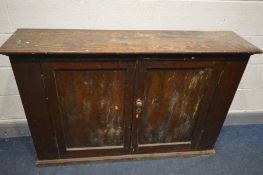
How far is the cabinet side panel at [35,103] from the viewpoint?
48.0 inches

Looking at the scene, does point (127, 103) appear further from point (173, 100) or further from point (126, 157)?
point (126, 157)

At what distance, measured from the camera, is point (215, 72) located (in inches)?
54.4

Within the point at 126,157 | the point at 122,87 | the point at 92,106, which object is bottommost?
the point at 126,157

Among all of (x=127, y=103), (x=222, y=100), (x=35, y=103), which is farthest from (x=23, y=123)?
(x=222, y=100)

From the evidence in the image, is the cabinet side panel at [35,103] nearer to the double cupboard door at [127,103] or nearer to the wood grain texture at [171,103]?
the double cupboard door at [127,103]

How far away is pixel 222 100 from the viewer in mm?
1527

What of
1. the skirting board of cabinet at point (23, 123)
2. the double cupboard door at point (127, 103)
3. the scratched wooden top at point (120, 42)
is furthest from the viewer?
the skirting board of cabinet at point (23, 123)

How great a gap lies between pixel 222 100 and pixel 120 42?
744 mm

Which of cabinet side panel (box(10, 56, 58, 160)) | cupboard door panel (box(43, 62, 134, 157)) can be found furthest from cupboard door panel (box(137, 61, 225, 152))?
cabinet side panel (box(10, 56, 58, 160))

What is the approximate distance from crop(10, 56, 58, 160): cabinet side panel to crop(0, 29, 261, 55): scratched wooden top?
0.33 ft

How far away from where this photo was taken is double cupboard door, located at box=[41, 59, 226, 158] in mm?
1294

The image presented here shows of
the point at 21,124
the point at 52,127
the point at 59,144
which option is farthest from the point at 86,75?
the point at 21,124

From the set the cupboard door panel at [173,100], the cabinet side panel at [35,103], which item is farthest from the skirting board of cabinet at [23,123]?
the cupboard door panel at [173,100]

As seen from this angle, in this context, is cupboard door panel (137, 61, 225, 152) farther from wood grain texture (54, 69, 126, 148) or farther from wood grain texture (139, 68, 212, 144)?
wood grain texture (54, 69, 126, 148)
